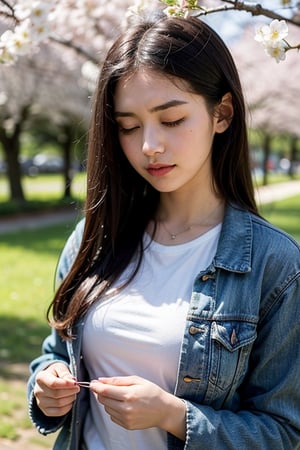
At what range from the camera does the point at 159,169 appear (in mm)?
1601

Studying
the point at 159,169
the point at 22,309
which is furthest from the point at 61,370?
the point at 22,309

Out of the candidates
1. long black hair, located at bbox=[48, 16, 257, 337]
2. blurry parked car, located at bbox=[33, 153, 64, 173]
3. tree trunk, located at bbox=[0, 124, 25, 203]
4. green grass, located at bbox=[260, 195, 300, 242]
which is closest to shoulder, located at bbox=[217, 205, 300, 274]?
long black hair, located at bbox=[48, 16, 257, 337]

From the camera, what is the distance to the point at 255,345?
1.50m

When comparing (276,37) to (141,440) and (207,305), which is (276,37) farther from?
(141,440)

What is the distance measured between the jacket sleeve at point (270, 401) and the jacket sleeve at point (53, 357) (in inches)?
15.3

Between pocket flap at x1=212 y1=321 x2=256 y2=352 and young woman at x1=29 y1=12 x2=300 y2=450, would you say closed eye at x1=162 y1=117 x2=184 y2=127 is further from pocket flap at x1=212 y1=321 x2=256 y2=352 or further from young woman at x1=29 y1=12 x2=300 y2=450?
pocket flap at x1=212 y1=321 x2=256 y2=352

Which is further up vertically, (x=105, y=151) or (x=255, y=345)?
(x=105, y=151)

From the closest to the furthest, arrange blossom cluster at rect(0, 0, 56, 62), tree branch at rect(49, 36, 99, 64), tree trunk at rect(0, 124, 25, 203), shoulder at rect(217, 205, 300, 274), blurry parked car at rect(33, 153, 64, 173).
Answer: shoulder at rect(217, 205, 300, 274) < blossom cluster at rect(0, 0, 56, 62) < tree branch at rect(49, 36, 99, 64) < tree trunk at rect(0, 124, 25, 203) < blurry parked car at rect(33, 153, 64, 173)

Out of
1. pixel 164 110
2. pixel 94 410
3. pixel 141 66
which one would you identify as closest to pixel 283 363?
pixel 94 410

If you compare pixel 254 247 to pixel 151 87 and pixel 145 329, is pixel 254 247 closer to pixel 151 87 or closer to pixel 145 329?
pixel 145 329

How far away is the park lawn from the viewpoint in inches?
161

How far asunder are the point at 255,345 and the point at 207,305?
0.48ft

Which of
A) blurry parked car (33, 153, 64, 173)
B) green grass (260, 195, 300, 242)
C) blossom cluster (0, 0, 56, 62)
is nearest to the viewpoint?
blossom cluster (0, 0, 56, 62)

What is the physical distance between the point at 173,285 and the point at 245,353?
238mm
